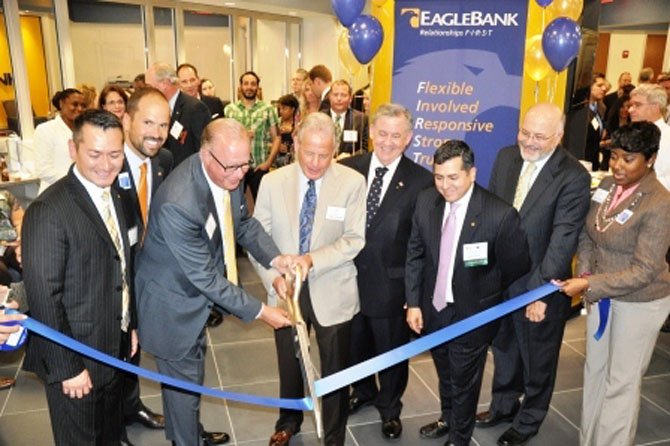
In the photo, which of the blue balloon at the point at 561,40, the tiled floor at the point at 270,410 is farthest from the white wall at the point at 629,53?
the tiled floor at the point at 270,410

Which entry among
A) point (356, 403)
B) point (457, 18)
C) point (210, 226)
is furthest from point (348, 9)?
point (356, 403)

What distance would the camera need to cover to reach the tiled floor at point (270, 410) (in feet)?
11.0

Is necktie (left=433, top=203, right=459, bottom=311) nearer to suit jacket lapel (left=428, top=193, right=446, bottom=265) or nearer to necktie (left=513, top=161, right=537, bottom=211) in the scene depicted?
suit jacket lapel (left=428, top=193, right=446, bottom=265)

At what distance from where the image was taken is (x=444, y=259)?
285 cm

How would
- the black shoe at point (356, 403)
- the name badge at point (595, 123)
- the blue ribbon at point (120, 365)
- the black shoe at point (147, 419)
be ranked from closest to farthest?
the blue ribbon at point (120, 365)
the black shoe at point (147, 419)
the black shoe at point (356, 403)
the name badge at point (595, 123)

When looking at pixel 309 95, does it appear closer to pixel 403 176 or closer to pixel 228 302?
pixel 403 176

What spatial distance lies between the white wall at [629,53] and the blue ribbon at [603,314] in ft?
48.5

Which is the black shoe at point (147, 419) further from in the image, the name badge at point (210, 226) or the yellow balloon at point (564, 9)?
the yellow balloon at point (564, 9)

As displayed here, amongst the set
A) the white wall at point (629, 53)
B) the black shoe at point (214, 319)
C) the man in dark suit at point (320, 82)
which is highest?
the white wall at point (629, 53)

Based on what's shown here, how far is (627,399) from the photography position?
2846 mm

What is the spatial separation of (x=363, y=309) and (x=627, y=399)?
4.74ft

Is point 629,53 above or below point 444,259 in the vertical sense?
above

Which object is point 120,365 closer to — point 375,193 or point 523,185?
point 375,193

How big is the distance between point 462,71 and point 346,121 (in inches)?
53.7
